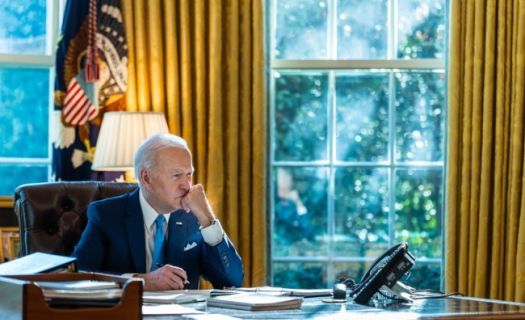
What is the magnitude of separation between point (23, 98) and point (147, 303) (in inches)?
109

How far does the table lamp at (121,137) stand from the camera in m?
4.79


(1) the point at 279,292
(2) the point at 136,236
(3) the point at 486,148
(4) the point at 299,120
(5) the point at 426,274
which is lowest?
(5) the point at 426,274

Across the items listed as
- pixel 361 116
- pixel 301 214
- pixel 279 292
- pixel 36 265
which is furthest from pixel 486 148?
pixel 36 265

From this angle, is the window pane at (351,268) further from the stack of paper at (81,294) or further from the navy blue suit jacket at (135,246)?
the stack of paper at (81,294)

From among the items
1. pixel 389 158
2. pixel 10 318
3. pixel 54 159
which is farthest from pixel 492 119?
pixel 10 318

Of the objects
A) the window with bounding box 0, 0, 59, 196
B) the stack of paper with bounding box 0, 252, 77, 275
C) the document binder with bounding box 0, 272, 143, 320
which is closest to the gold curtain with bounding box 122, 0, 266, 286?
the window with bounding box 0, 0, 59, 196

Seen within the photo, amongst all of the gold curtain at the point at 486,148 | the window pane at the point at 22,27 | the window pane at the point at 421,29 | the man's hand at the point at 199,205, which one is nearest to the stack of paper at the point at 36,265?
the man's hand at the point at 199,205

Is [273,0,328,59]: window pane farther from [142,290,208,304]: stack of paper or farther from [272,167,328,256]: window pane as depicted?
[142,290,208,304]: stack of paper

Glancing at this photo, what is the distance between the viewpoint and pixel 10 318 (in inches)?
84.7

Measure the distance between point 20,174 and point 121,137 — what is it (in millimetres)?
789

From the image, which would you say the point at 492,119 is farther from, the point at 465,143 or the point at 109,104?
the point at 109,104

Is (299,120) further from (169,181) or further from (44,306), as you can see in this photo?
(44,306)

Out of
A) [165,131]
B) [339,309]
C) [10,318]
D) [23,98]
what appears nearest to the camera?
[10,318]

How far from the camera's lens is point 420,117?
5492 millimetres
